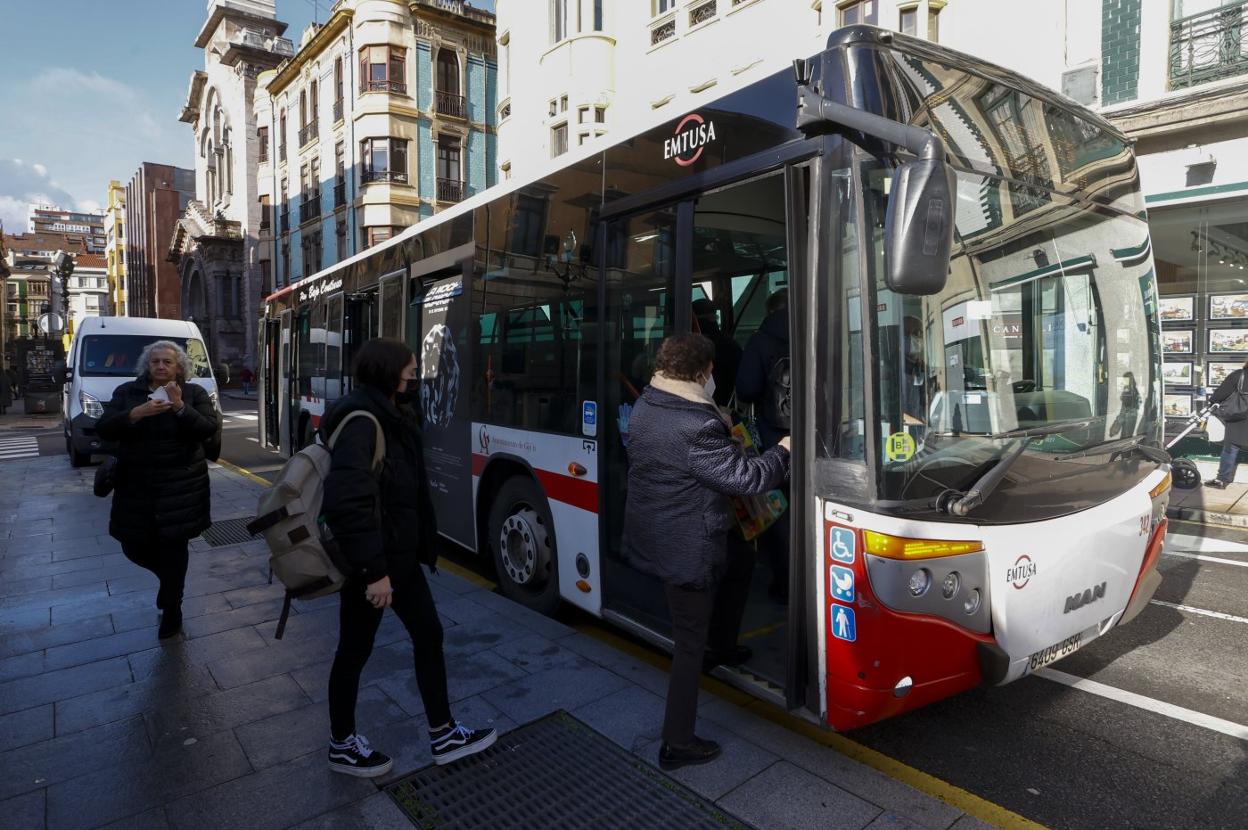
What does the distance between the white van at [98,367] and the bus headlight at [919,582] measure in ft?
40.5

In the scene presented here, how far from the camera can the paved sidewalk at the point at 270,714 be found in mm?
3086

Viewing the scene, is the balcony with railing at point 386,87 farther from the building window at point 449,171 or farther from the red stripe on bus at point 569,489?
the red stripe on bus at point 569,489

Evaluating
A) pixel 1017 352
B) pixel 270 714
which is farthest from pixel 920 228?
pixel 270 714

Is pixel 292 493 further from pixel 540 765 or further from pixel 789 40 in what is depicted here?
pixel 789 40

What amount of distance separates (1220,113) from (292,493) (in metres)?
12.6

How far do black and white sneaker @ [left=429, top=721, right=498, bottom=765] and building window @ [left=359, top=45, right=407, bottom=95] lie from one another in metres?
37.5

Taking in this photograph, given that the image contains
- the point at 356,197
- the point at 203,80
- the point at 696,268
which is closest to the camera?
the point at 696,268

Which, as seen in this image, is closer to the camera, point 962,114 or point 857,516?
point 857,516

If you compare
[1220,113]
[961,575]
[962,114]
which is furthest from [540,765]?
[1220,113]

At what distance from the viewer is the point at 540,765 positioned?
3.43 m

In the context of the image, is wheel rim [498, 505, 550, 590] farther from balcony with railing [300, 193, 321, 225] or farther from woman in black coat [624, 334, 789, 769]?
balcony with railing [300, 193, 321, 225]

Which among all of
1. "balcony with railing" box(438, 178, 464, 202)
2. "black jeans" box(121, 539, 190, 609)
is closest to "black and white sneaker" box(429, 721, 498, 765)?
"black jeans" box(121, 539, 190, 609)

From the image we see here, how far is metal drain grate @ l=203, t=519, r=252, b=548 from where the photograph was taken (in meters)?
7.74

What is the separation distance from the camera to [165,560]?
16.2 feet
